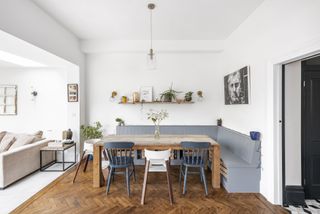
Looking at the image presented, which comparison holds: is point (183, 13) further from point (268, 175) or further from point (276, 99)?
point (268, 175)

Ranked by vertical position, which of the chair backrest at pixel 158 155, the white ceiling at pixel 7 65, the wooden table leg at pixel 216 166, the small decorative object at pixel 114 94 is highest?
the white ceiling at pixel 7 65

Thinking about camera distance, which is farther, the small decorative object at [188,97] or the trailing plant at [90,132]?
the small decorative object at [188,97]

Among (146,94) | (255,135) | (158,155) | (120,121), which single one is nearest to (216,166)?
(255,135)

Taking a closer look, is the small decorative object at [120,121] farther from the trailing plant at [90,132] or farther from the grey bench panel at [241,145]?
the grey bench panel at [241,145]

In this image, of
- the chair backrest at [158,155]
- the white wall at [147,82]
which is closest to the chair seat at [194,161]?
the chair backrest at [158,155]

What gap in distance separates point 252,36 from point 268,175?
7.53ft

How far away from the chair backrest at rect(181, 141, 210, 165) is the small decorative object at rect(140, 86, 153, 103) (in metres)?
2.02

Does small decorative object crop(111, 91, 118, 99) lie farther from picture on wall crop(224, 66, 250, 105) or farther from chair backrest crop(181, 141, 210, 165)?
picture on wall crop(224, 66, 250, 105)

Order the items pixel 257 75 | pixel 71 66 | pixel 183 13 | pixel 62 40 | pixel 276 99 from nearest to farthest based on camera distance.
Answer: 1. pixel 276 99
2. pixel 257 75
3. pixel 183 13
4. pixel 62 40
5. pixel 71 66

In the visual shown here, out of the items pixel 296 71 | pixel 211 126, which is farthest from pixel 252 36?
pixel 211 126

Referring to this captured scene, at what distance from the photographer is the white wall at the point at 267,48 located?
1970 millimetres

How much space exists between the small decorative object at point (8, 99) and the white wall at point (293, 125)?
6.38 m

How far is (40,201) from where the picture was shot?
258 cm

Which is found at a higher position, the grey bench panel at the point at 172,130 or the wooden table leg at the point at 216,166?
the grey bench panel at the point at 172,130
